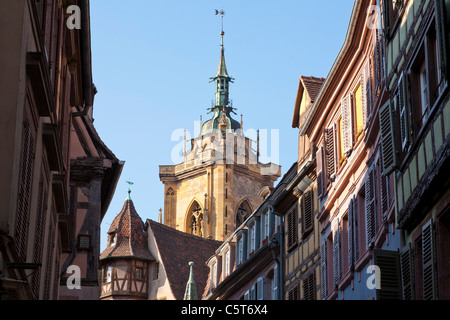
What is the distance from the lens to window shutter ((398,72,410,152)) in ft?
49.9

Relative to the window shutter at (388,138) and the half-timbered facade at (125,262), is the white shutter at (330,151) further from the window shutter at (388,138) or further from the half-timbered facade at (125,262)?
the half-timbered facade at (125,262)

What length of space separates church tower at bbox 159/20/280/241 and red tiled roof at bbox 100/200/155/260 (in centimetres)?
3082

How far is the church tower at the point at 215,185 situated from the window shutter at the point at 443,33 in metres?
90.6

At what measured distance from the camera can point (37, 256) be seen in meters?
15.2

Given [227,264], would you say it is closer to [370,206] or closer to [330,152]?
[330,152]

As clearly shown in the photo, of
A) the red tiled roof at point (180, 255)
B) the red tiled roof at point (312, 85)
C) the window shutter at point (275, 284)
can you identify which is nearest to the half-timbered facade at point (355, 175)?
the red tiled roof at point (312, 85)

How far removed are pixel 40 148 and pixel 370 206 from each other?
685 cm

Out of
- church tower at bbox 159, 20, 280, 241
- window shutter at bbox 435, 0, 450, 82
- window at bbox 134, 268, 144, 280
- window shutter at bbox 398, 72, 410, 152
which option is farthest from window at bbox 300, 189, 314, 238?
church tower at bbox 159, 20, 280, 241

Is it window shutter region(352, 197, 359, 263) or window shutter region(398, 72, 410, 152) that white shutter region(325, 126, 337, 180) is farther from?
window shutter region(398, 72, 410, 152)

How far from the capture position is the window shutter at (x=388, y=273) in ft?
52.9

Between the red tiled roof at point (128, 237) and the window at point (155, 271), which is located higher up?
the red tiled roof at point (128, 237)

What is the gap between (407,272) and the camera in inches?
612

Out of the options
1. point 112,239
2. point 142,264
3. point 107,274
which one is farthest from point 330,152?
point 112,239
